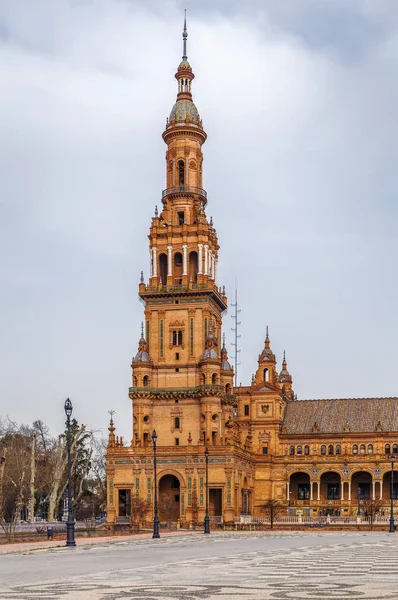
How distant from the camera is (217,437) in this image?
9450 centimetres

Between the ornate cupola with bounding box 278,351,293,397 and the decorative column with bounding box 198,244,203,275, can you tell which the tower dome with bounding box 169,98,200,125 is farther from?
the ornate cupola with bounding box 278,351,293,397

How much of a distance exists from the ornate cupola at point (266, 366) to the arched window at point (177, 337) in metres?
14.9

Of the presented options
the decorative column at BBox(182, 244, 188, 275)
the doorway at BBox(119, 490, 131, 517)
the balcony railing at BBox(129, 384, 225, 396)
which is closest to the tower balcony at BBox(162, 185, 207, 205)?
the decorative column at BBox(182, 244, 188, 275)

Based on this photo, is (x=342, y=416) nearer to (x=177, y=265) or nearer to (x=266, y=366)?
(x=266, y=366)

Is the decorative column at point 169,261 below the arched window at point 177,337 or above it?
above

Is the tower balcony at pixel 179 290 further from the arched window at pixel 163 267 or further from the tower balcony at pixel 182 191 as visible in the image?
the tower balcony at pixel 182 191

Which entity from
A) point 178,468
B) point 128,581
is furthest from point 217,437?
point 128,581

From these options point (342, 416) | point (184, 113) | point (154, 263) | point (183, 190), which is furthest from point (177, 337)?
point (184, 113)

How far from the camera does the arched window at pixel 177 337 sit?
9844 centimetres

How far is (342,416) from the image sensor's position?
111 metres

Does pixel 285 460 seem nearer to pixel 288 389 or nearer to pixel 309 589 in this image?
pixel 288 389

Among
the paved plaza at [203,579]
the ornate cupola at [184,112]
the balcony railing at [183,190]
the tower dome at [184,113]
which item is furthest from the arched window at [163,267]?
the paved plaza at [203,579]

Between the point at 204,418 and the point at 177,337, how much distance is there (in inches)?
367

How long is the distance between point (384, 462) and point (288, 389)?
22443 millimetres
